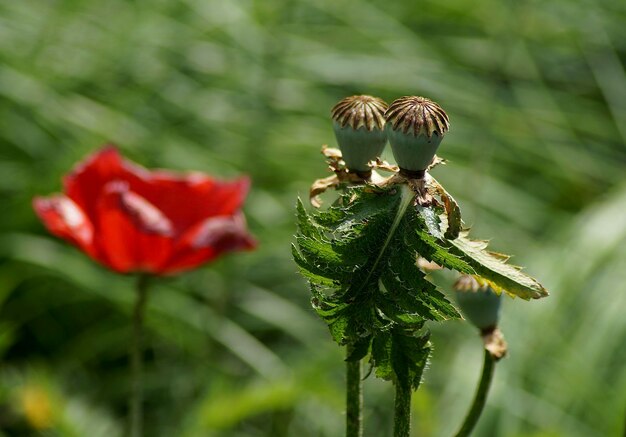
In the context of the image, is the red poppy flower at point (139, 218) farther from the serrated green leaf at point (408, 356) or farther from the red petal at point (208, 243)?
the serrated green leaf at point (408, 356)

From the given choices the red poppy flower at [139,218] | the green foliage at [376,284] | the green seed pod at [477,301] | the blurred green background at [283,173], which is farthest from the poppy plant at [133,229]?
the green foliage at [376,284]

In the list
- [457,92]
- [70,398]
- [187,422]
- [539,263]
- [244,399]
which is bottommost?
[70,398]

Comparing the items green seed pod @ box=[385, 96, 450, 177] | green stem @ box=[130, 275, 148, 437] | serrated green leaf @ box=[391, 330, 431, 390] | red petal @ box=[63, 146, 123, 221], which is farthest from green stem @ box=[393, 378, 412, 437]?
red petal @ box=[63, 146, 123, 221]

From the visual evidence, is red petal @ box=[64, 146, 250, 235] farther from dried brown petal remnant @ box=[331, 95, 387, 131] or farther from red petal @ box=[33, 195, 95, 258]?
dried brown petal remnant @ box=[331, 95, 387, 131]

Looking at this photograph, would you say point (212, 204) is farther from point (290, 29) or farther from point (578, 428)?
point (290, 29)

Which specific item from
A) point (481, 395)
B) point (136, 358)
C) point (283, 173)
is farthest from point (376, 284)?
point (283, 173)

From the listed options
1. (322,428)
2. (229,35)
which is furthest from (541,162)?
(322,428)

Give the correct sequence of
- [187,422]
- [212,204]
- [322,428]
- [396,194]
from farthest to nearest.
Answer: [322,428], [187,422], [212,204], [396,194]
